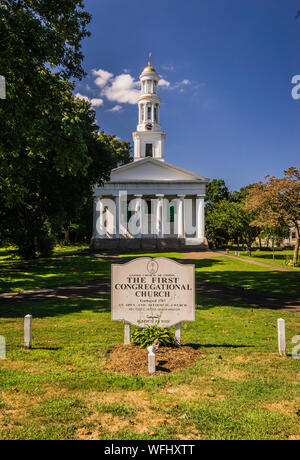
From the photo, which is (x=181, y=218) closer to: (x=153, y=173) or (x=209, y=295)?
(x=153, y=173)

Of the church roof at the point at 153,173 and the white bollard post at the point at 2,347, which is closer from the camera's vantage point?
the white bollard post at the point at 2,347

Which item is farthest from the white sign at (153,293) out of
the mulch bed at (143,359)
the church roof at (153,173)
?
the church roof at (153,173)

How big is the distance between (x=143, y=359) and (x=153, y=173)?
39161mm

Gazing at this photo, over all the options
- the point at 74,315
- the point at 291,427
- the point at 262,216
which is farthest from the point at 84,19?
the point at 262,216

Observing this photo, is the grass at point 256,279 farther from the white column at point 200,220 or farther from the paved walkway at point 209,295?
the white column at point 200,220

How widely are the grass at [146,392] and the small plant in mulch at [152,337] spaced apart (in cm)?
66

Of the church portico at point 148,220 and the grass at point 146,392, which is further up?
the church portico at point 148,220

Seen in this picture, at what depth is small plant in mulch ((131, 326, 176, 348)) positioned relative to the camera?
682 centimetres

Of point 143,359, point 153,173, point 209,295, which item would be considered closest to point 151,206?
point 153,173

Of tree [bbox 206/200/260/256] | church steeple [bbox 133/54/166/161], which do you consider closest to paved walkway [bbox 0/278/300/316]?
tree [bbox 206/200/260/256]

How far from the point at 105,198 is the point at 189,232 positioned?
12.8 m

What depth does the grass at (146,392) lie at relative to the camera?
3.90 meters

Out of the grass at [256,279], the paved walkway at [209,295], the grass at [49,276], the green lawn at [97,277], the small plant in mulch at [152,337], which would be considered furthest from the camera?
the grass at [49,276]

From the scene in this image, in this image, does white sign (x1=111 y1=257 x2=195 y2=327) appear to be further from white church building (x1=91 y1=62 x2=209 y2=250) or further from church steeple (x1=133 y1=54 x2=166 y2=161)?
church steeple (x1=133 y1=54 x2=166 y2=161)
